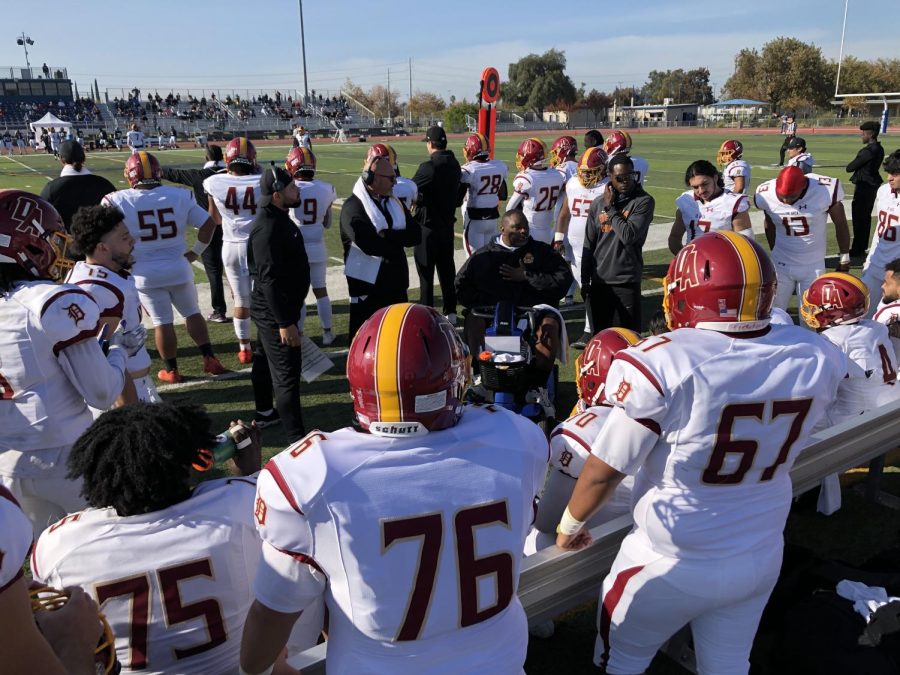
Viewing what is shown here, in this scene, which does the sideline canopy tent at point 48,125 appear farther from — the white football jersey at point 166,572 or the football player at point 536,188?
the white football jersey at point 166,572

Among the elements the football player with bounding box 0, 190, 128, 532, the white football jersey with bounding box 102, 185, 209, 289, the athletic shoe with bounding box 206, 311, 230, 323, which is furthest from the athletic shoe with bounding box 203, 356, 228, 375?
the football player with bounding box 0, 190, 128, 532

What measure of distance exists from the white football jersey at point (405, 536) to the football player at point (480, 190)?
6.64m

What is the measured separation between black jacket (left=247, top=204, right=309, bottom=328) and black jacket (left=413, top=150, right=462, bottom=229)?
334 cm

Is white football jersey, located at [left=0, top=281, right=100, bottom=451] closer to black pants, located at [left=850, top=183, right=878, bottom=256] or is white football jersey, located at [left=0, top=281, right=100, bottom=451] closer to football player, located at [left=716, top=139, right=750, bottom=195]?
football player, located at [left=716, top=139, right=750, bottom=195]

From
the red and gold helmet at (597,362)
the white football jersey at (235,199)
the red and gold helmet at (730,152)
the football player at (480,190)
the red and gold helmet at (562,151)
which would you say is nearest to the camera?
the red and gold helmet at (597,362)

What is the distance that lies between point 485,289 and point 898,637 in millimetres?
3582

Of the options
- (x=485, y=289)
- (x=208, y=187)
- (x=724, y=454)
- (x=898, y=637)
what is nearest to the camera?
(x=724, y=454)

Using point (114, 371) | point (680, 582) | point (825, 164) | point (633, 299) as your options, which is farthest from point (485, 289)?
point (825, 164)

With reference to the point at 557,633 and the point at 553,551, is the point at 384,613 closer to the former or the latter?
the point at 553,551

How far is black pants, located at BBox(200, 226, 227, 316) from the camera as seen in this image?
796 centimetres

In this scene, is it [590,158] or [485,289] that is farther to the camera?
[590,158]

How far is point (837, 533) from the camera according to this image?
403 centimetres

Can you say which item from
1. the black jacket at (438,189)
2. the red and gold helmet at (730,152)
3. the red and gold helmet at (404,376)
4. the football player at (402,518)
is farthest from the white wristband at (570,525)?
the red and gold helmet at (730,152)

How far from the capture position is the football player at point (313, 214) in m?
7.10
